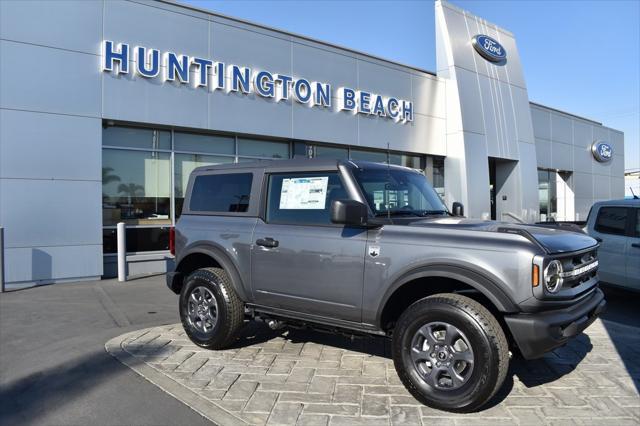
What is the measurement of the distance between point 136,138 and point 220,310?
7.24 meters

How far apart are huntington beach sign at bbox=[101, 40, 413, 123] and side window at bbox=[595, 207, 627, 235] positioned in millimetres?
7668

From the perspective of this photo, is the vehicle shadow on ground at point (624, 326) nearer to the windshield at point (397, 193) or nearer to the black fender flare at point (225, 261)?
the windshield at point (397, 193)

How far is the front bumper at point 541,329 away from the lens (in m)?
3.33

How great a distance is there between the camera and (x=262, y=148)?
12.8m

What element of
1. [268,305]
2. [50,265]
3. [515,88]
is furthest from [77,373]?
[515,88]

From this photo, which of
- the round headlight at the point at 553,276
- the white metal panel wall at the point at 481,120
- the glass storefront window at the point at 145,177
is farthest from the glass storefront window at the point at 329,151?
the round headlight at the point at 553,276

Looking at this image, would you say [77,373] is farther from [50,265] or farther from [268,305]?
[50,265]

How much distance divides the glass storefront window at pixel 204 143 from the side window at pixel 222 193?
20.3ft

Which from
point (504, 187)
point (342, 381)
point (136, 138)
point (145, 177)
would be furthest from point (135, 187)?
point (504, 187)

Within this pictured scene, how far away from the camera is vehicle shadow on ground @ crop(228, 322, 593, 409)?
14.2 ft

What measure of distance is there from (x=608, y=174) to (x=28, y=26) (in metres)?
27.6

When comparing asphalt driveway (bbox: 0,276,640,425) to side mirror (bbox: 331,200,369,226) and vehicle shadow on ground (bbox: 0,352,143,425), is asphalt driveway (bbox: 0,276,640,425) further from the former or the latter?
side mirror (bbox: 331,200,369,226)

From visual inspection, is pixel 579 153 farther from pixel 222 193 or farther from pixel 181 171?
pixel 222 193

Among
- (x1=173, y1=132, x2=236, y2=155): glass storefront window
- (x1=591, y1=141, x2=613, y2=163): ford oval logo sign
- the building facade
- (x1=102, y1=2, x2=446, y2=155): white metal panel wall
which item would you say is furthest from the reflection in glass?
(x1=591, y1=141, x2=613, y2=163): ford oval logo sign
